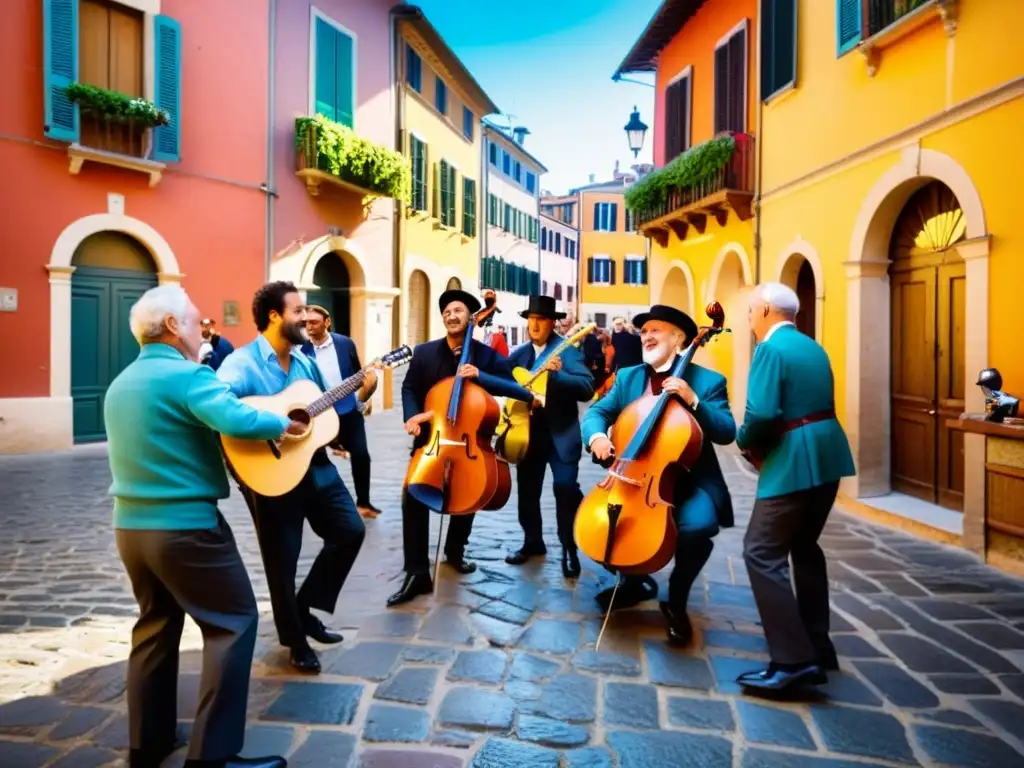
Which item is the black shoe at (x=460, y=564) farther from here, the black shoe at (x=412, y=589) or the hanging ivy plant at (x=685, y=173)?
the hanging ivy plant at (x=685, y=173)

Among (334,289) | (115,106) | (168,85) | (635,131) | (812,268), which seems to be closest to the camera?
(812,268)

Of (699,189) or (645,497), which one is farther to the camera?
(699,189)

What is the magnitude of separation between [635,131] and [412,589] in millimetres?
13787

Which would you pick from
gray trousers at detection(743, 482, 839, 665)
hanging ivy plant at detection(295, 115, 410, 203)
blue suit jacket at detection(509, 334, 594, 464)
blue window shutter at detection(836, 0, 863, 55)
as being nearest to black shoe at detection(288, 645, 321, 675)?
gray trousers at detection(743, 482, 839, 665)

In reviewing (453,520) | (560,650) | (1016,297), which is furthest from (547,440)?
(1016,297)

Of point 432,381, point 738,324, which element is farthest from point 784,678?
point 738,324

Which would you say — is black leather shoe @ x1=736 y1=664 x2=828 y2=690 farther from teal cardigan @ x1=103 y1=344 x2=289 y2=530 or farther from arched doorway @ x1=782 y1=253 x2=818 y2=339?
arched doorway @ x1=782 y1=253 x2=818 y2=339

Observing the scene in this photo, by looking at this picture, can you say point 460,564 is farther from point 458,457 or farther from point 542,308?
point 542,308

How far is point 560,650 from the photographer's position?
4.34 meters

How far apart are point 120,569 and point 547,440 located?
306 centimetres

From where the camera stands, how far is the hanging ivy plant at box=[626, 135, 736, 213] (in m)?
12.2

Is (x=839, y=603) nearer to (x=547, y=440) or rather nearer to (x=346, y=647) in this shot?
(x=547, y=440)

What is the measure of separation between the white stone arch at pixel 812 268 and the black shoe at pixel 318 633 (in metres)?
7.05

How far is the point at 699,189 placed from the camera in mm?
13172
